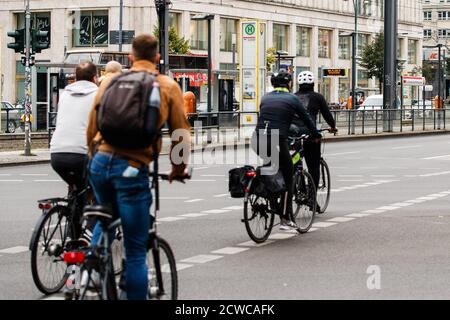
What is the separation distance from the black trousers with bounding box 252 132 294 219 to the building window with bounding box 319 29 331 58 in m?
82.3

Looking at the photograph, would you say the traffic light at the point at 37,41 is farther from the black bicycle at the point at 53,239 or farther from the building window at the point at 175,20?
the building window at the point at 175,20

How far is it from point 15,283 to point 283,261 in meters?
2.65

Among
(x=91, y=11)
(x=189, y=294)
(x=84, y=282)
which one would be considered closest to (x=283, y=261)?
(x=189, y=294)

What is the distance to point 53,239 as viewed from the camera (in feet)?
28.0

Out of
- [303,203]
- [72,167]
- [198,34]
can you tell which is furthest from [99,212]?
[198,34]

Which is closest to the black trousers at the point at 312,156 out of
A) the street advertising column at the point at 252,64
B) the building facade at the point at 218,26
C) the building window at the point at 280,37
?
the street advertising column at the point at 252,64

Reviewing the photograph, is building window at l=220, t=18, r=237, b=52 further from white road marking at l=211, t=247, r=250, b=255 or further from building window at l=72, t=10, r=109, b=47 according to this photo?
white road marking at l=211, t=247, r=250, b=255

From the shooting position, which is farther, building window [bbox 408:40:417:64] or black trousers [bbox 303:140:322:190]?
building window [bbox 408:40:417:64]

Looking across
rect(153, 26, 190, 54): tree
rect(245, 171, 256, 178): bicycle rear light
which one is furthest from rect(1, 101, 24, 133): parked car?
rect(245, 171, 256, 178): bicycle rear light

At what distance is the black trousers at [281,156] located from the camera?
12078 millimetres

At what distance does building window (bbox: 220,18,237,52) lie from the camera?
80.9m

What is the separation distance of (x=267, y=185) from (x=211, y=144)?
74.5 feet
